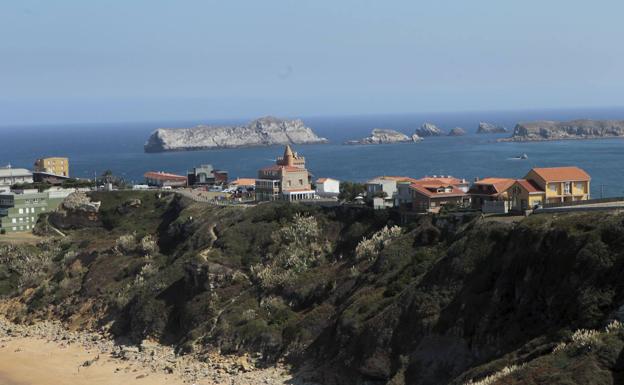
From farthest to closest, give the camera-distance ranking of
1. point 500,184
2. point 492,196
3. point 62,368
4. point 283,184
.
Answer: point 283,184, point 500,184, point 492,196, point 62,368

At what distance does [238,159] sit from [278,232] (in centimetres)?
12637

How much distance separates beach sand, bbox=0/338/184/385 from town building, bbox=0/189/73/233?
29.5 m

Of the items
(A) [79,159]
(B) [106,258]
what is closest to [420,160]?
(A) [79,159]

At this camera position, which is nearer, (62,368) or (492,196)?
(62,368)

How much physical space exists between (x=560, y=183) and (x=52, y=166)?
7122 cm

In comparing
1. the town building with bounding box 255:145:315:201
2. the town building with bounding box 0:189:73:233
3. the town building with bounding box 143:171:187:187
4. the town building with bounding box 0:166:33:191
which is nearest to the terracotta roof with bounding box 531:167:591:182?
the town building with bounding box 255:145:315:201

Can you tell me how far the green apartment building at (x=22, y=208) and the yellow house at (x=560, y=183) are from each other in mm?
47884

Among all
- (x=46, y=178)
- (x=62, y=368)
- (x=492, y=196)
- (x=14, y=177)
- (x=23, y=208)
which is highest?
(x=492, y=196)

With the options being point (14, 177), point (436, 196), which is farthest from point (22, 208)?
point (436, 196)

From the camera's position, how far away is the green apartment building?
82.8m

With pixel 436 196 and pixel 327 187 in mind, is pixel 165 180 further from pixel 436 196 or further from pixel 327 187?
pixel 436 196

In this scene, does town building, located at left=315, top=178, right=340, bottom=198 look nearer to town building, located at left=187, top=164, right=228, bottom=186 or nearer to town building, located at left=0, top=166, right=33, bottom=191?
town building, located at left=187, top=164, right=228, bottom=186

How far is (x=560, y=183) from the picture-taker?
5203 centimetres

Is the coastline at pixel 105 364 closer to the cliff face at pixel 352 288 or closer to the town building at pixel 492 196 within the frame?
the cliff face at pixel 352 288
